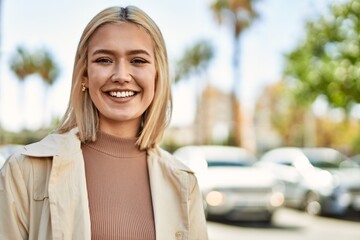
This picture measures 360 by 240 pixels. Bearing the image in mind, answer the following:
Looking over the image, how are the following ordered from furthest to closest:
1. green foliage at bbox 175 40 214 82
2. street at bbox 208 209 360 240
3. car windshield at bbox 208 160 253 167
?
green foliage at bbox 175 40 214 82
car windshield at bbox 208 160 253 167
street at bbox 208 209 360 240

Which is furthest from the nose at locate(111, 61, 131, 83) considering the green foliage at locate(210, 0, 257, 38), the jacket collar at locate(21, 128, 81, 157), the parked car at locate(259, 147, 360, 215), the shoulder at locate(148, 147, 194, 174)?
the green foliage at locate(210, 0, 257, 38)

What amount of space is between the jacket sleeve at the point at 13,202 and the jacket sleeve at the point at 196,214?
64 cm

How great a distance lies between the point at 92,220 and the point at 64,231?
132 mm

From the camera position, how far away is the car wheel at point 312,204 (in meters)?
15.6

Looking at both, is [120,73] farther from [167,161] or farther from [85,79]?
[167,161]

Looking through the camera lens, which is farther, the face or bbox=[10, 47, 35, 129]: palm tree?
bbox=[10, 47, 35, 129]: palm tree

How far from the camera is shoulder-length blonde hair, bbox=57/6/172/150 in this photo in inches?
90.1

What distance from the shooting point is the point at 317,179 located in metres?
15.9

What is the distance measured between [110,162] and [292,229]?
11593 mm

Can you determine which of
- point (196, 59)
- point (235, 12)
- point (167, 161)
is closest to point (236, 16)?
point (235, 12)

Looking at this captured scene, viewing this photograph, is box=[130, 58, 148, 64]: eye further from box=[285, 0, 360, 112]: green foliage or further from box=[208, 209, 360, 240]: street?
box=[285, 0, 360, 112]: green foliage

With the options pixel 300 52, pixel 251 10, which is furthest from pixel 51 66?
pixel 300 52

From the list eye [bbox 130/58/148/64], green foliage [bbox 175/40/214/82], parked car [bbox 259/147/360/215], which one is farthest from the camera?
green foliage [bbox 175/40/214/82]

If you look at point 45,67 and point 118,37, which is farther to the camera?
point 45,67
